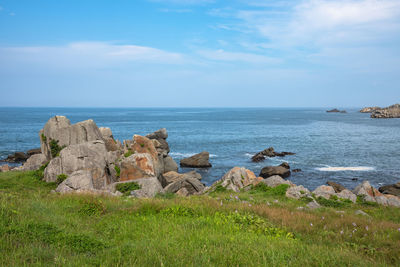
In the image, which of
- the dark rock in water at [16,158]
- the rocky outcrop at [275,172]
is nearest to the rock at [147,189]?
the rocky outcrop at [275,172]

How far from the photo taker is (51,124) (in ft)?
90.1

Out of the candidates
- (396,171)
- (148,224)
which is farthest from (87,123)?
(396,171)

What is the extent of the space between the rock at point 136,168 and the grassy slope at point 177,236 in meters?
11.2

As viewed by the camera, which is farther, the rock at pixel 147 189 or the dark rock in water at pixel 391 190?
the dark rock in water at pixel 391 190

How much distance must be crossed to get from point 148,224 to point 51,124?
21.8 meters

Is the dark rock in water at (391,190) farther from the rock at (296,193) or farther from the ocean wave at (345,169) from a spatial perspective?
the rock at (296,193)

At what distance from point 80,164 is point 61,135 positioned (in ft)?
20.0

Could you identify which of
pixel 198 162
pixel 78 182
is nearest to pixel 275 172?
pixel 198 162

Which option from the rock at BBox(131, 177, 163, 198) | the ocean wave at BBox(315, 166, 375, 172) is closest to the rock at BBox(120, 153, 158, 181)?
the rock at BBox(131, 177, 163, 198)

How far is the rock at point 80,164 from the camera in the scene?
73.4 ft

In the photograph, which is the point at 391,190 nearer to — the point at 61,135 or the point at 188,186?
the point at 188,186

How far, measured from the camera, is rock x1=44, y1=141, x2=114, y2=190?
73.4 feet

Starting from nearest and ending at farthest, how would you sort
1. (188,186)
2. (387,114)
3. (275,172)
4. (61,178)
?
(61,178) < (188,186) < (275,172) < (387,114)

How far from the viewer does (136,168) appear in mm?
24859
